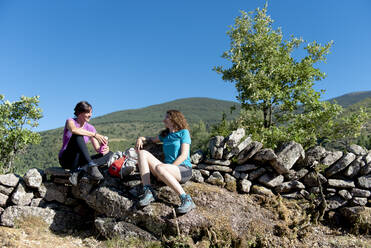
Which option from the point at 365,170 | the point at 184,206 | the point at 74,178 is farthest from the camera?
the point at 365,170

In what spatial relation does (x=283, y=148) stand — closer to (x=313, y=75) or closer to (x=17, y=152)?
(x=313, y=75)

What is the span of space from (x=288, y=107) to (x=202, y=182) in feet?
19.8

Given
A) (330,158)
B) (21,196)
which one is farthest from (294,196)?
(21,196)

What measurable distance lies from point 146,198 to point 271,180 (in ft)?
11.3

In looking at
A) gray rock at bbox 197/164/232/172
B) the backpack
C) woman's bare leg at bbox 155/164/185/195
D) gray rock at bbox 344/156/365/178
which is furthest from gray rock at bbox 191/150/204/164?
gray rock at bbox 344/156/365/178

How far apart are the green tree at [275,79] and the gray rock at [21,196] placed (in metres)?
7.50

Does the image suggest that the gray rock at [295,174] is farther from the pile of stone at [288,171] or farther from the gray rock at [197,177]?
the gray rock at [197,177]

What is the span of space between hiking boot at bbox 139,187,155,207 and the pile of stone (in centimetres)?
166

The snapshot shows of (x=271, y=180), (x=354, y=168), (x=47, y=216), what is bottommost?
(x=47, y=216)

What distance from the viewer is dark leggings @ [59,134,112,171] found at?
584cm

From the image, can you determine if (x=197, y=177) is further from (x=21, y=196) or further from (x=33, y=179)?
(x=21, y=196)

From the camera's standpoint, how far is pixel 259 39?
34.9ft

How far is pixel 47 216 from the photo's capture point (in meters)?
6.10

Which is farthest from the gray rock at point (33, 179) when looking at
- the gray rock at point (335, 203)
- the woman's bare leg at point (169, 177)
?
the gray rock at point (335, 203)
